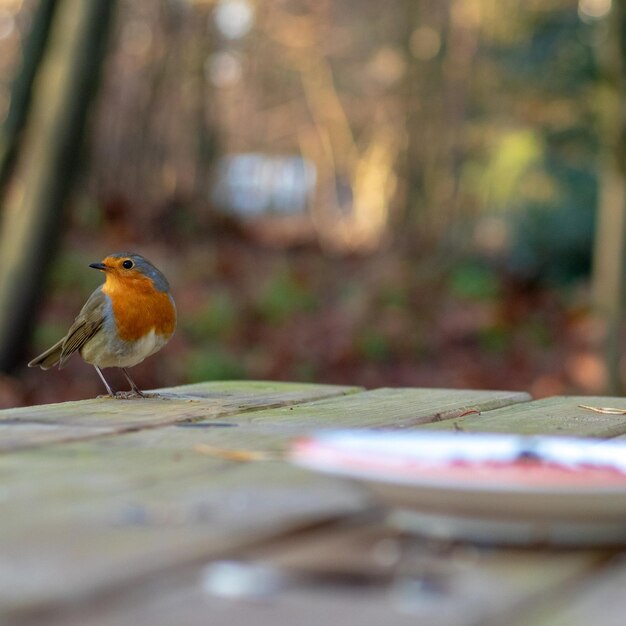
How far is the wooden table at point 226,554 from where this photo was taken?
0.86 metres

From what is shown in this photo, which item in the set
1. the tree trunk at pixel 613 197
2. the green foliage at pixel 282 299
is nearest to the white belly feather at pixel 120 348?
the tree trunk at pixel 613 197

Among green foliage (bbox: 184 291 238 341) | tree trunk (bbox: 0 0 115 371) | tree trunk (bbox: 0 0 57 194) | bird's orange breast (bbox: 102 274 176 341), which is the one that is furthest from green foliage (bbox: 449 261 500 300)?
bird's orange breast (bbox: 102 274 176 341)

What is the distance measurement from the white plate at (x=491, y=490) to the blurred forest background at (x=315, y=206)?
18.2 feet

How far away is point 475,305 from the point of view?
31.6 feet

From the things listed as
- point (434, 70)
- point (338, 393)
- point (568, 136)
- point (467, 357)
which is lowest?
point (467, 357)

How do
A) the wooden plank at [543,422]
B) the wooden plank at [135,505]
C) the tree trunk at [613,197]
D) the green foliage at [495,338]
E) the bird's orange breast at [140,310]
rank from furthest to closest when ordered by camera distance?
the green foliage at [495,338], the tree trunk at [613,197], the bird's orange breast at [140,310], the wooden plank at [543,422], the wooden plank at [135,505]

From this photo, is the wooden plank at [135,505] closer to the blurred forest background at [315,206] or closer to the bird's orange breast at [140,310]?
the bird's orange breast at [140,310]

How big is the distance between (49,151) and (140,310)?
3.95m

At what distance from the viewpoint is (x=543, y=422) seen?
2.12 metres

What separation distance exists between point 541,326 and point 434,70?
13.4 ft

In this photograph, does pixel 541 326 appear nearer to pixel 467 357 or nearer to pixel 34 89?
pixel 467 357

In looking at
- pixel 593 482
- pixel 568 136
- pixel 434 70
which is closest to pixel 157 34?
pixel 434 70

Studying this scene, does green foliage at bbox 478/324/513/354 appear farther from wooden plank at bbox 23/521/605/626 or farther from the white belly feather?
wooden plank at bbox 23/521/605/626

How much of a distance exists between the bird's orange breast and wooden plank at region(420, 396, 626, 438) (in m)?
1.09
